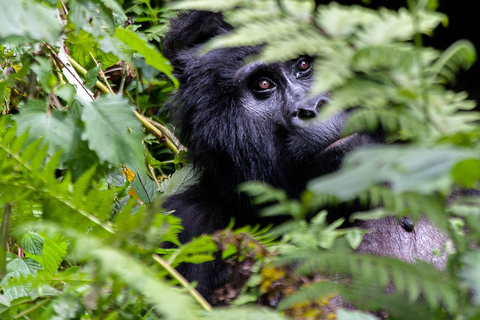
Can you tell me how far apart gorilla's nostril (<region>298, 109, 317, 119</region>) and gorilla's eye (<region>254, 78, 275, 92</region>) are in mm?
344

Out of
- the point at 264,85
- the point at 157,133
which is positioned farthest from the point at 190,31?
the point at 157,133

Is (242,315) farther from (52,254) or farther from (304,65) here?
(304,65)

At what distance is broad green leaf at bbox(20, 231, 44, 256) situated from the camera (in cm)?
227

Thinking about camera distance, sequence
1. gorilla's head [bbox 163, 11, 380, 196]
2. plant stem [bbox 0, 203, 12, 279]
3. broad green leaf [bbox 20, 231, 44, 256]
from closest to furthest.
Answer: plant stem [bbox 0, 203, 12, 279] → broad green leaf [bbox 20, 231, 44, 256] → gorilla's head [bbox 163, 11, 380, 196]

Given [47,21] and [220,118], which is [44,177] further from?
[220,118]

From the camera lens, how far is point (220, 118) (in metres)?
2.71

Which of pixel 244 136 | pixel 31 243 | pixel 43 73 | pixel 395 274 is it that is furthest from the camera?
pixel 244 136

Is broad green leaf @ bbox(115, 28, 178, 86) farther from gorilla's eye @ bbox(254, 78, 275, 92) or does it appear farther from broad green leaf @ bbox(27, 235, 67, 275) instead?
gorilla's eye @ bbox(254, 78, 275, 92)

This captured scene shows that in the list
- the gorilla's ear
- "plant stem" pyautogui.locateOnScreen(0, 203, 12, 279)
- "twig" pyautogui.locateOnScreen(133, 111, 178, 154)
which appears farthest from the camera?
"twig" pyautogui.locateOnScreen(133, 111, 178, 154)

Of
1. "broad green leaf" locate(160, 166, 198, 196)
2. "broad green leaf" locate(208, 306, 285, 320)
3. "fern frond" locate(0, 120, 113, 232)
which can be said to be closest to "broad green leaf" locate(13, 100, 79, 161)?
"fern frond" locate(0, 120, 113, 232)

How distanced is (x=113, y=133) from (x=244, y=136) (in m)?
1.00

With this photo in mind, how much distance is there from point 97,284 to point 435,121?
0.56 m

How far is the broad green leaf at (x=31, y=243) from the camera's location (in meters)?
2.27

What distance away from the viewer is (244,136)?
105 inches
